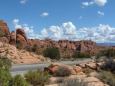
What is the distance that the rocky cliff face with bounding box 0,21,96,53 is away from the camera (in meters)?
86.9

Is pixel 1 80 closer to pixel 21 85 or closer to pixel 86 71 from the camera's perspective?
pixel 21 85

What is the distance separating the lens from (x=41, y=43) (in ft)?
471

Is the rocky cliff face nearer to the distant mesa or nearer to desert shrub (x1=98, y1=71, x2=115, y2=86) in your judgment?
the distant mesa

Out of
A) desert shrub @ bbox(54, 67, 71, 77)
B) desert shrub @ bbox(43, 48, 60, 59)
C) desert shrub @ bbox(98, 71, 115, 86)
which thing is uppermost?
desert shrub @ bbox(43, 48, 60, 59)

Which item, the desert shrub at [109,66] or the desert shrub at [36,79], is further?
the desert shrub at [109,66]

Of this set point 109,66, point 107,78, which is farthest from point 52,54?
point 107,78

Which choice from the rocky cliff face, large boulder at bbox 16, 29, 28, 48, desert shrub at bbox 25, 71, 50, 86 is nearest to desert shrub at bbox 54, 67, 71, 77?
desert shrub at bbox 25, 71, 50, 86

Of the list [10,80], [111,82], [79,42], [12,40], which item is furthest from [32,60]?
[79,42]

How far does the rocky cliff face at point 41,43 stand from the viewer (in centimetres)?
8690

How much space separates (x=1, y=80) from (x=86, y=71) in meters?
16.7

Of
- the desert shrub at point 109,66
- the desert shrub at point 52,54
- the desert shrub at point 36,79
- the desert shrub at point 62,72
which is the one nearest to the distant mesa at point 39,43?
the desert shrub at point 52,54

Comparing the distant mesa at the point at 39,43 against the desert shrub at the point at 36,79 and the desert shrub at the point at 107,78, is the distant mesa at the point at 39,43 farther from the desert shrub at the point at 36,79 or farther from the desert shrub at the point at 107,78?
the desert shrub at the point at 36,79

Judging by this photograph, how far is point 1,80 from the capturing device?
12398 mm

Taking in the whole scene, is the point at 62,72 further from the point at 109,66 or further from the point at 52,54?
the point at 52,54
